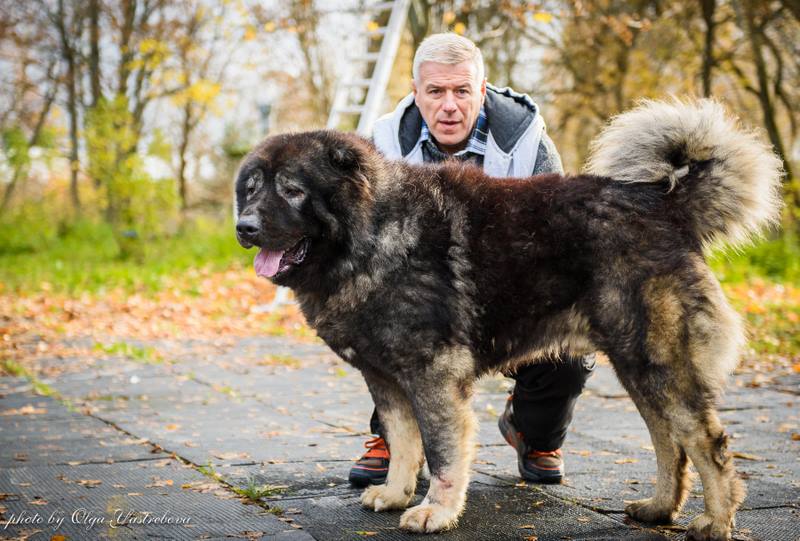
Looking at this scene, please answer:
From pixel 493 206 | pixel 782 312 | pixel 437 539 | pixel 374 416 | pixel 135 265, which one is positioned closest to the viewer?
pixel 437 539

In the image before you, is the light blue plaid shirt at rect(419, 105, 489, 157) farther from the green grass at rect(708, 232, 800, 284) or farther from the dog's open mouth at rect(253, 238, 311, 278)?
the green grass at rect(708, 232, 800, 284)

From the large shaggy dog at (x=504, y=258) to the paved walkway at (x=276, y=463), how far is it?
1.02 feet

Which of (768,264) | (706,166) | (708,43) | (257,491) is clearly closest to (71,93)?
(708,43)

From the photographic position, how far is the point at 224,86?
24.5 meters

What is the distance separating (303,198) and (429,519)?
143 centimetres

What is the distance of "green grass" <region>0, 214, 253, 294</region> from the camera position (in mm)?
14250

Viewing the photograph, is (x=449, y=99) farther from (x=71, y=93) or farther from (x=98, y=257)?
(x=71, y=93)

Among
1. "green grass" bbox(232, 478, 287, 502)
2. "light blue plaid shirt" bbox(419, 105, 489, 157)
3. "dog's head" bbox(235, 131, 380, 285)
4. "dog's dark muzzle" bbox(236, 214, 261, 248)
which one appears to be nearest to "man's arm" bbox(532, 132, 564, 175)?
"light blue plaid shirt" bbox(419, 105, 489, 157)

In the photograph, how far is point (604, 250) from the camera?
133 inches

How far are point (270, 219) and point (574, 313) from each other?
1.32m

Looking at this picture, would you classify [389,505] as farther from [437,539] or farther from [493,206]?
[493,206]

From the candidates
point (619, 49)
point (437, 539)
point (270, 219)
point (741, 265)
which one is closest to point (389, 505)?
point (437, 539)


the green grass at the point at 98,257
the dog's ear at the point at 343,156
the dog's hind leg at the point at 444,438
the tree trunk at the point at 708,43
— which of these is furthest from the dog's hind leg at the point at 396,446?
the tree trunk at the point at 708,43

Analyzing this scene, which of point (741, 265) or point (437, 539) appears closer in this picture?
point (437, 539)
